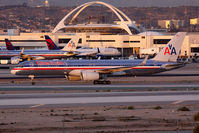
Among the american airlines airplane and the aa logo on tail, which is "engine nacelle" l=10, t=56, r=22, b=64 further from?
the aa logo on tail

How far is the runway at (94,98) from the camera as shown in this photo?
134 ft

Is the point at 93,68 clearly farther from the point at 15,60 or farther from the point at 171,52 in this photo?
the point at 15,60

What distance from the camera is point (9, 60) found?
121 m

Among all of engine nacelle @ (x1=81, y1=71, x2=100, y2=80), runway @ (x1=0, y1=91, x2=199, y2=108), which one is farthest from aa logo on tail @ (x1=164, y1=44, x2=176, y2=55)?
runway @ (x1=0, y1=91, x2=199, y2=108)

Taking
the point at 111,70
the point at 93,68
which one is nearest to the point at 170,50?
the point at 111,70

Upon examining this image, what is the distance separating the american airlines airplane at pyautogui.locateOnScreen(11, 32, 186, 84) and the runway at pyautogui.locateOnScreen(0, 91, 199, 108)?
14750 mm

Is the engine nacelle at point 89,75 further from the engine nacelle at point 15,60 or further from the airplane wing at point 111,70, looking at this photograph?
the engine nacelle at point 15,60

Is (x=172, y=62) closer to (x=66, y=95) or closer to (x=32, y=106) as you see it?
(x=66, y=95)

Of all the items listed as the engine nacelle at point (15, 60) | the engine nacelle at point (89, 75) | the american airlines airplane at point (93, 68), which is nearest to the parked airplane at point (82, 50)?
the engine nacelle at point (15, 60)

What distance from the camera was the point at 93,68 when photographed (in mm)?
66000

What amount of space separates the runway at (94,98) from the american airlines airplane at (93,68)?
14750 mm

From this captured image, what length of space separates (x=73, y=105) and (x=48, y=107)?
2419mm

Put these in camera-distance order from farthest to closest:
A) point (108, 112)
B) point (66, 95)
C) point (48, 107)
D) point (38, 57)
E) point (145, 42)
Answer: point (145, 42) < point (38, 57) < point (66, 95) < point (48, 107) < point (108, 112)

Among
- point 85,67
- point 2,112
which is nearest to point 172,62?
point 85,67
